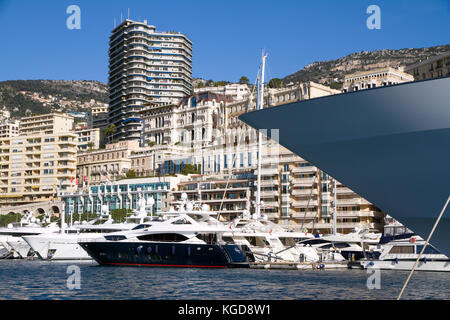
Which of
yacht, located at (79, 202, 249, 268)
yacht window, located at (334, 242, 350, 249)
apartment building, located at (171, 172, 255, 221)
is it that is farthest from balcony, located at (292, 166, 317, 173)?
yacht, located at (79, 202, 249, 268)

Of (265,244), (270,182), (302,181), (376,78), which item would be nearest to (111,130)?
(270,182)

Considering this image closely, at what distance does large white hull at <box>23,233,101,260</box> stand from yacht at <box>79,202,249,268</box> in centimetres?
1189

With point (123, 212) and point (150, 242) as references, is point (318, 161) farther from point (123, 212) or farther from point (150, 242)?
point (123, 212)

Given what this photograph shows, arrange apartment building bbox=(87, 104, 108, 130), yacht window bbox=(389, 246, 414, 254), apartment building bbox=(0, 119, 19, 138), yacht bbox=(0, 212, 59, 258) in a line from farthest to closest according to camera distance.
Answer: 1. apartment building bbox=(0, 119, 19, 138)
2. apartment building bbox=(87, 104, 108, 130)
3. yacht bbox=(0, 212, 59, 258)
4. yacht window bbox=(389, 246, 414, 254)

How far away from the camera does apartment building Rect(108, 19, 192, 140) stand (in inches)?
5792

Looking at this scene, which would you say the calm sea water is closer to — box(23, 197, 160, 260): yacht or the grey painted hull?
the grey painted hull

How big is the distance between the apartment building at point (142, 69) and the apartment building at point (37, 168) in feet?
82.6

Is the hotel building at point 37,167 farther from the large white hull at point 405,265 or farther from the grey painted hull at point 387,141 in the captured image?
the grey painted hull at point 387,141

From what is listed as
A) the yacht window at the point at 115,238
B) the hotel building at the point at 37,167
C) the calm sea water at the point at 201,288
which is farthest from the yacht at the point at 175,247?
the hotel building at the point at 37,167

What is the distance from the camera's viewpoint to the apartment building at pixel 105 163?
120m

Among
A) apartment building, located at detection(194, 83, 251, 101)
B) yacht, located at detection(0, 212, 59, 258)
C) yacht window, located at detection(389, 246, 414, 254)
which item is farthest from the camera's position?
apartment building, located at detection(194, 83, 251, 101)

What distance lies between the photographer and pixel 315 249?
159ft
